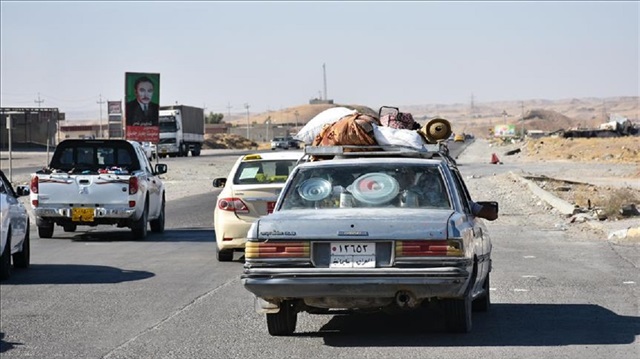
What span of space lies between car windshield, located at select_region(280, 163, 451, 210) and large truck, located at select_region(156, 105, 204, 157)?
7006 centimetres

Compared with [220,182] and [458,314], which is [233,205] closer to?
[220,182]

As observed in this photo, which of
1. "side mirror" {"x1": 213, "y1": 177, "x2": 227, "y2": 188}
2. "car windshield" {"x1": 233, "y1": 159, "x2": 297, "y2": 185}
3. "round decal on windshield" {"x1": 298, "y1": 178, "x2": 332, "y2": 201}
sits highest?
"round decal on windshield" {"x1": 298, "y1": 178, "x2": 332, "y2": 201}

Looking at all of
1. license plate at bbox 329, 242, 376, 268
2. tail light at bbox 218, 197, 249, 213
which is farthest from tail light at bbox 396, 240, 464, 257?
tail light at bbox 218, 197, 249, 213

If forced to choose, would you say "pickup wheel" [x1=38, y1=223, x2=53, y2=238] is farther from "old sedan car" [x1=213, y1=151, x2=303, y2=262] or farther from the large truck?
the large truck

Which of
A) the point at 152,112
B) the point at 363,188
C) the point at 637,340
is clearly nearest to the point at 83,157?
the point at 363,188

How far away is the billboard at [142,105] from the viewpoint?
4541cm

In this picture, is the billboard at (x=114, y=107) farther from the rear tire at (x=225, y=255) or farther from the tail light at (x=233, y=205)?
the tail light at (x=233, y=205)

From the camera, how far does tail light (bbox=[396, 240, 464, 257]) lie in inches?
366

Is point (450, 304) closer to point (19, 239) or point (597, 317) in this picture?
point (597, 317)

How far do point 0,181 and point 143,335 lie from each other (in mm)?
6520

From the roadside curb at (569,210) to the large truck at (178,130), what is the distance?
42.8 meters

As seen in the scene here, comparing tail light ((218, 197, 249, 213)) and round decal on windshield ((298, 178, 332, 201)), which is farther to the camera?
tail light ((218, 197, 249, 213))

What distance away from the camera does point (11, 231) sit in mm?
15242

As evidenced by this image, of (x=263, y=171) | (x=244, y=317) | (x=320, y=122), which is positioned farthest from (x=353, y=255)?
(x=263, y=171)
